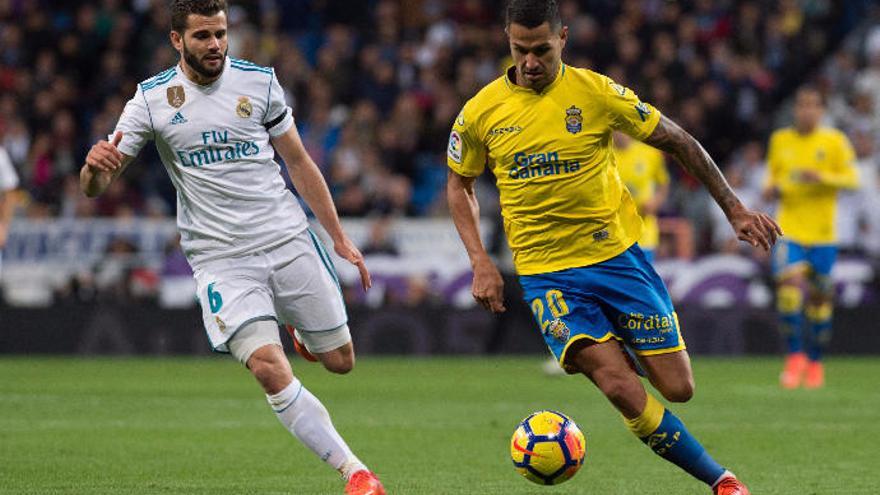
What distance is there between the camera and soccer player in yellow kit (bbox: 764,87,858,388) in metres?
14.2

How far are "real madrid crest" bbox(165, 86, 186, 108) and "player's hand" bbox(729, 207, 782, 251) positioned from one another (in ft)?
8.44

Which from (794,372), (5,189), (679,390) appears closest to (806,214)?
(794,372)

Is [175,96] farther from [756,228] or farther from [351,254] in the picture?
[756,228]

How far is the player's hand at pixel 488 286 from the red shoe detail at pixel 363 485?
0.93 meters

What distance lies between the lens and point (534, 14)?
694 cm

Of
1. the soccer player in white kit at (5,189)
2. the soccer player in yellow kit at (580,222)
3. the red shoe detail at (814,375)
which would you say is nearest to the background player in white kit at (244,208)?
the soccer player in yellow kit at (580,222)

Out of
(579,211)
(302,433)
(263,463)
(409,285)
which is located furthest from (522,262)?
(409,285)

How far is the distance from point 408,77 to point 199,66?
576 inches

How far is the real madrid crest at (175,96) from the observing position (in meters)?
7.35

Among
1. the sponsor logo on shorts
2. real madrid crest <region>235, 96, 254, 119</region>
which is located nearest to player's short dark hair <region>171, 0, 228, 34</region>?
real madrid crest <region>235, 96, 254, 119</region>

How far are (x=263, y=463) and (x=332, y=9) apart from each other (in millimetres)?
15077

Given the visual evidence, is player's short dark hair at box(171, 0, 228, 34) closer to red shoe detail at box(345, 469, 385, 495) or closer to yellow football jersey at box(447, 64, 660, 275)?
yellow football jersey at box(447, 64, 660, 275)

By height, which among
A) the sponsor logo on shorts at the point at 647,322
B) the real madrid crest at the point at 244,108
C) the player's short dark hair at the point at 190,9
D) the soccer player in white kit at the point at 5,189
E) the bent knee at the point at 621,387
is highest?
the player's short dark hair at the point at 190,9

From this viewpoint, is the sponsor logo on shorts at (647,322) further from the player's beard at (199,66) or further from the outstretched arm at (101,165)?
the outstretched arm at (101,165)
